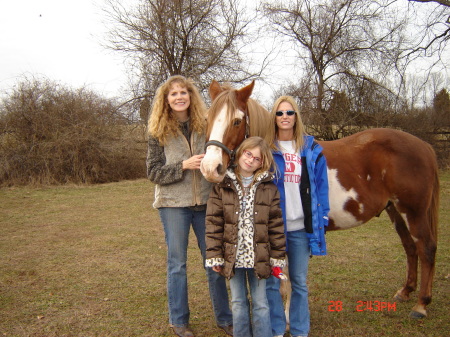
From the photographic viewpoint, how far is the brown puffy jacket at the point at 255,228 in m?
2.29

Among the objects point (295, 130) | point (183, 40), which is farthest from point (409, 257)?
point (183, 40)

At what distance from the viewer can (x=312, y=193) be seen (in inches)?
99.8

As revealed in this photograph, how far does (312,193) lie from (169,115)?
49.4 inches

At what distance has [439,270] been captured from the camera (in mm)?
4441

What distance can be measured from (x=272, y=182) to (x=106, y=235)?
468 centimetres

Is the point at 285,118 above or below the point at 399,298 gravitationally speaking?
above

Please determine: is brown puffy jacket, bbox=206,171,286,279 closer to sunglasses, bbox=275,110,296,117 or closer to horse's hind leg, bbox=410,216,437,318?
sunglasses, bbox=275,110,296,117

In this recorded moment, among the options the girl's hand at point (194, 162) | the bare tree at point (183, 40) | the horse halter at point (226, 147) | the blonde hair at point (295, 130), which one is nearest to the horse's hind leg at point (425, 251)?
the blonde hair at point (295, 130)

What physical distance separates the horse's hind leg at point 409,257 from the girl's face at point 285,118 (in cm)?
176

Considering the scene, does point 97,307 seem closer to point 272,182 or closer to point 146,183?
point 272,182

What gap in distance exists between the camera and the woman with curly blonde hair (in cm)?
270

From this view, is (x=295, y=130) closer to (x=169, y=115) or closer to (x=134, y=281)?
(x=169, y=115)

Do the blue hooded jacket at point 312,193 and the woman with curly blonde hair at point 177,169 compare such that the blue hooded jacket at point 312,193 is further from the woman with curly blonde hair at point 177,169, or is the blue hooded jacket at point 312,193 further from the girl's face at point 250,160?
the woman with curly blonde hair at point 177,169

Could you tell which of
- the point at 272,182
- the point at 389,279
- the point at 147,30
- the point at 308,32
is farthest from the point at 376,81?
the point at 272,182
